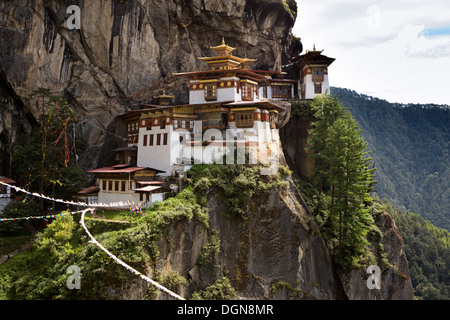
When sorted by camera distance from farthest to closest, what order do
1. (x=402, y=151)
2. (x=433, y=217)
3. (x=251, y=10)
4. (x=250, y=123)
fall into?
1. (x=402, y=151)
2. (x=433, y=217)
3. (x=251, y=10)
4. (x=250, y=123)

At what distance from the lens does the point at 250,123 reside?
3853 centimetres

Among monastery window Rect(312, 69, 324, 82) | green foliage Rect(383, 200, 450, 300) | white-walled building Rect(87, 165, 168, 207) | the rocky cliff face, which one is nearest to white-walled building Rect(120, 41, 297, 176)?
white-walled building Rect(87, 165, 168, 207)

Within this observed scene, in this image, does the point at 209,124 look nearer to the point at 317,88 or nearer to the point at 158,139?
the point at 158,139

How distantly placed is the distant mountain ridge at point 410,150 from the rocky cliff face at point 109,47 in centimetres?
10001

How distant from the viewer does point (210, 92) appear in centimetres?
4200

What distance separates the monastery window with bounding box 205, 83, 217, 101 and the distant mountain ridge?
10853cm

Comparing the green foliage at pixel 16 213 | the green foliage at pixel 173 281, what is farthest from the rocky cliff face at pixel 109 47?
the green foliage at pixel 173 281

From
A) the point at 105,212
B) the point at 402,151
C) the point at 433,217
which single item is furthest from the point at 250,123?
Result: the point at 402,151

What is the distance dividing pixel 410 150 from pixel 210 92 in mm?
145248

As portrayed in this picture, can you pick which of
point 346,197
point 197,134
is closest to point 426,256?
point 346,197

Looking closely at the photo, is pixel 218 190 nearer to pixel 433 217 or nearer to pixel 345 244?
pixel 345 244

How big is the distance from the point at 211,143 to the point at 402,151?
148 meters

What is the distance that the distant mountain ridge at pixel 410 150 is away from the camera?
5399 inches

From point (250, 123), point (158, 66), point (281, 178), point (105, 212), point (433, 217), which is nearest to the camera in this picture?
point (105, 212)
